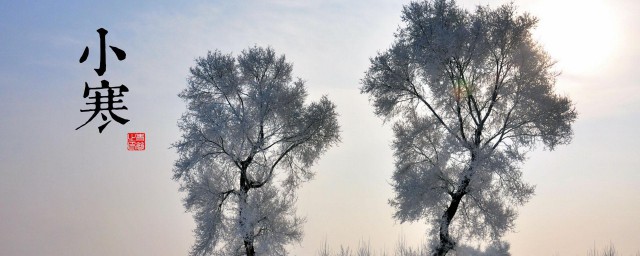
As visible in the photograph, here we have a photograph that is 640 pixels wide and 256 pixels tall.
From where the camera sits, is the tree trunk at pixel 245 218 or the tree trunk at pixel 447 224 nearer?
the tree trunk at pixel 447 224

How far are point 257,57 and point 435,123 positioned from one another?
6.90 meters

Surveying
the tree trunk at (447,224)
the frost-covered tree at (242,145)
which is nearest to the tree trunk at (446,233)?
the tree trunk at (447,224)

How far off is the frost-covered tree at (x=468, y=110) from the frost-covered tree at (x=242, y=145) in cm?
321

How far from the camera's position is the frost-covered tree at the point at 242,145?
907 inches

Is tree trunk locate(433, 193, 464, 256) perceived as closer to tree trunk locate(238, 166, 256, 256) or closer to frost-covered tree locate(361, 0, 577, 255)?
frost-covered tree locate(361, 0, 577, 255)

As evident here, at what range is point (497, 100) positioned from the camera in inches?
904

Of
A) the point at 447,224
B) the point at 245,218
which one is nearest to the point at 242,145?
the point at 245,218

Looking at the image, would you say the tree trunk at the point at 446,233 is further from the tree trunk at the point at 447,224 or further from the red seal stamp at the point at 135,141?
the red seal stamp at the point at 135,141

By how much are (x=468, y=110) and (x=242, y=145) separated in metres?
8.08

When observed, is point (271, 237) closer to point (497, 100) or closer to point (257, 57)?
point (257, 57)

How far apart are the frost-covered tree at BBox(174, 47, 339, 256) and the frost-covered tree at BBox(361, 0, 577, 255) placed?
10.5ft

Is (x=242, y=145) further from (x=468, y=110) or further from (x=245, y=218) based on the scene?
(x=468, y=110)

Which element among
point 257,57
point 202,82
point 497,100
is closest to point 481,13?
point 497,100

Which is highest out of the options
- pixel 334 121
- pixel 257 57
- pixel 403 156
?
pixel 257 57
